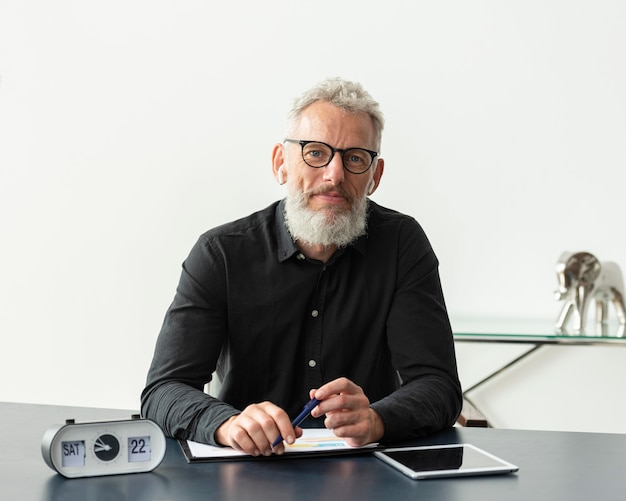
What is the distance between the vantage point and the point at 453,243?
3516 millimetres

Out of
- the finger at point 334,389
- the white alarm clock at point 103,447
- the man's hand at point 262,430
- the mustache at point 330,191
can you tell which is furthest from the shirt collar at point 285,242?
the white alarm clock at point 103,447

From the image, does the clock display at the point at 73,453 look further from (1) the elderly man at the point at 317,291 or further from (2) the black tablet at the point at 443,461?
(1) the elderly man at the point at 317,291

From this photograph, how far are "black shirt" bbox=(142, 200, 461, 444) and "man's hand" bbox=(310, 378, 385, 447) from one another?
1.37ft

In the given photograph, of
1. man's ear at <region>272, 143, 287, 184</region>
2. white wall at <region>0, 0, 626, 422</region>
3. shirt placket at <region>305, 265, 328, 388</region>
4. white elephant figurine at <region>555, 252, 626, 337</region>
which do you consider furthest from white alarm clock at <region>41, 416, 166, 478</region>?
white wall at <region>0, 0, 626, 422</region>

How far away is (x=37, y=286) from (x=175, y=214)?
2.49ft

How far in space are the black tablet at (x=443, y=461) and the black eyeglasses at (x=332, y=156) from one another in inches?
32.9

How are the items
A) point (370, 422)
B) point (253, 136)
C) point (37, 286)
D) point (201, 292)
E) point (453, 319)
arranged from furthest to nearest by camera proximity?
point (37, 286), point (253, 136), point (453, 319), point (201, 292), point (370, 422)

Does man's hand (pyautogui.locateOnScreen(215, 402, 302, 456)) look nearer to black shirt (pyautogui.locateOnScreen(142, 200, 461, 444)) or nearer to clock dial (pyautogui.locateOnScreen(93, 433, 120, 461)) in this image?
clock dial (pyautogui.locateOnScreen(93, 433, 120, 461))

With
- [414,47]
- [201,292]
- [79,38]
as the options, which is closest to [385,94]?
[414,47]

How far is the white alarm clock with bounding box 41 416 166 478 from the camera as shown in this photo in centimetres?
134

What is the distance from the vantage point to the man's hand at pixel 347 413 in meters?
1.56

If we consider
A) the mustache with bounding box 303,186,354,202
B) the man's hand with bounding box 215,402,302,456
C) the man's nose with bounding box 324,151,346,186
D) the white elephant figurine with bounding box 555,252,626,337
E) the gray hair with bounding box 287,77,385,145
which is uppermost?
the gray hair with bounding box 287,77,385,145

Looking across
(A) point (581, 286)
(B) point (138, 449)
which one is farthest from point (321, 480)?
(A) point (581, 286)

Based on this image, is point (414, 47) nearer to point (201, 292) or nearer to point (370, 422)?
point (201, 292)
